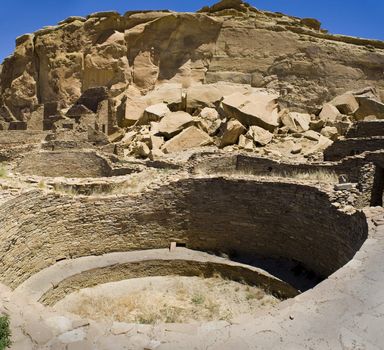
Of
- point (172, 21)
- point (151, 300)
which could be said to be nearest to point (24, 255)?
point (151, 300)

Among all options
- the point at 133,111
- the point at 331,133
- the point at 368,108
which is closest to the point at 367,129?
the point at 331,133

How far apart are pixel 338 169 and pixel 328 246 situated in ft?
12.3

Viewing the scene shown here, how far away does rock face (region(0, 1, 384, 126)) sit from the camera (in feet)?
83.3

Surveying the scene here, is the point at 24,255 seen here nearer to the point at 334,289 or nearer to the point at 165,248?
the point at 165,248

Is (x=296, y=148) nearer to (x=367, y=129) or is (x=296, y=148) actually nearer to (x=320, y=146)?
(x=320, y=146)

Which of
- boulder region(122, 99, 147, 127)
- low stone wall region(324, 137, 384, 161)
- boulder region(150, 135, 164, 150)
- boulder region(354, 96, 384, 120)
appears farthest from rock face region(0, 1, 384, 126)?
low stone wall region(324, 137, 384, 161)

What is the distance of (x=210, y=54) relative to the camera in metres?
27.7

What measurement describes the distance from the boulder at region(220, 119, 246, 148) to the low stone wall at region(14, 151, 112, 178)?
5.72 m

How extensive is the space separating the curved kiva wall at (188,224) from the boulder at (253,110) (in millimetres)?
9404

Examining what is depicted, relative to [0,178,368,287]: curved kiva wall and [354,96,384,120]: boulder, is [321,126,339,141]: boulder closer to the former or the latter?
[354,96,384,120]: boulder

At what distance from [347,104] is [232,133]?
27.0 feet

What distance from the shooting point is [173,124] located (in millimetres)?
19172

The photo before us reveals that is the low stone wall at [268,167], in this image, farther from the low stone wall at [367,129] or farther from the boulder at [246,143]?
the low stone wall at [367,129]

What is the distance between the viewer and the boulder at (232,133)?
1764 cm
